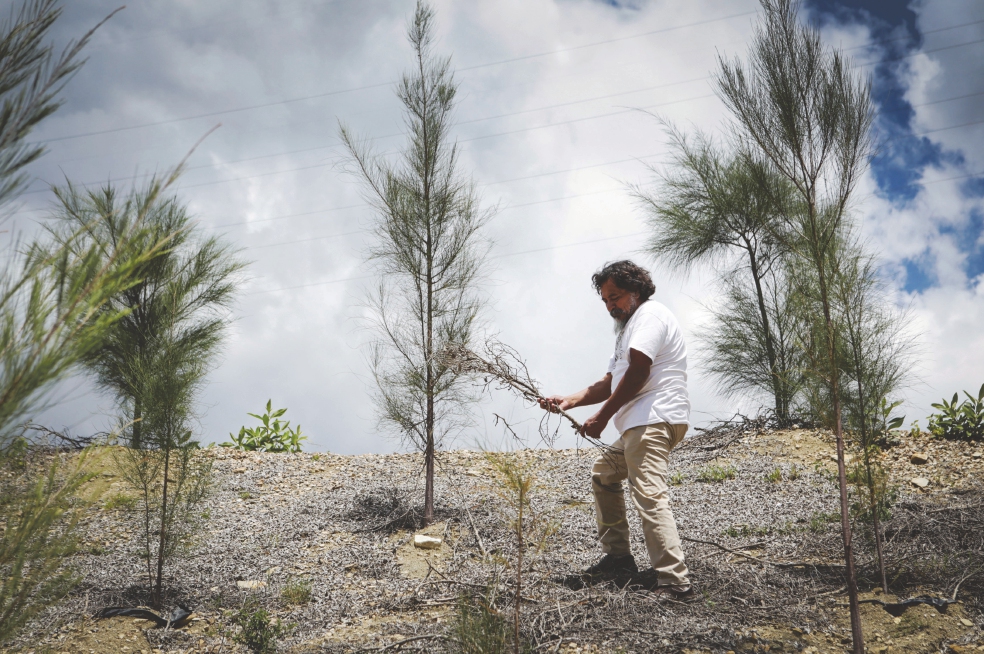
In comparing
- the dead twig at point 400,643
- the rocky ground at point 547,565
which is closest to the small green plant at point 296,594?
the rocky ground at point 547,565

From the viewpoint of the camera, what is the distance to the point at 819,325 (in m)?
3.50

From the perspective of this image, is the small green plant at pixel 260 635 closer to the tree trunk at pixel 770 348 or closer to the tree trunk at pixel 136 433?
the tree trunk at pixel 136 433

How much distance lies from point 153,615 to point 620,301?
3.58 metres

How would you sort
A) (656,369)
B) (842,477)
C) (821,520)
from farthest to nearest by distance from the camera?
(821,520) < (656,369) < (842,477)

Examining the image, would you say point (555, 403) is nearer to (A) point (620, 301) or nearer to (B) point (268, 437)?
(A) point (620, 301)

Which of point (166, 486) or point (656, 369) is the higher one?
point (656, 369)

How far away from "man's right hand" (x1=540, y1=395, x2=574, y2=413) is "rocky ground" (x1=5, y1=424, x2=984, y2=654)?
47 centimetres

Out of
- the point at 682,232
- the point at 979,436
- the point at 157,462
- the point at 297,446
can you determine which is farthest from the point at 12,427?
the point at 979,436

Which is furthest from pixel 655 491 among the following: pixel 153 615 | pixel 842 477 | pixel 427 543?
pixel 153 615

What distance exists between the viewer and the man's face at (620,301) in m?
3.94

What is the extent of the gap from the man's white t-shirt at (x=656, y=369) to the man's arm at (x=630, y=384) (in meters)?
0.05

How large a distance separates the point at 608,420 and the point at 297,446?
6.70 metres

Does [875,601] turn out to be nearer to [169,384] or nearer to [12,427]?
[12,427]

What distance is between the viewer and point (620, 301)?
155 inches
